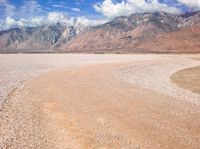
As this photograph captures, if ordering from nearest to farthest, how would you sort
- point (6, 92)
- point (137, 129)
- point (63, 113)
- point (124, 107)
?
point (137, 129), point (63, 113), point (124, 107), point (6, 92)

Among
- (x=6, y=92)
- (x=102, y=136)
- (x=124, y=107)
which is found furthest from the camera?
(x=6, y=92)

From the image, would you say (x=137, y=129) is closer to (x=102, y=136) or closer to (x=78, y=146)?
(x=102, y=136)

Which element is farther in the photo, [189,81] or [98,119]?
[189,81]

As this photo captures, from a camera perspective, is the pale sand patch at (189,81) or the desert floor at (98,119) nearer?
the desert floor at (98,119)

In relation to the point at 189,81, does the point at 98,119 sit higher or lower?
higher

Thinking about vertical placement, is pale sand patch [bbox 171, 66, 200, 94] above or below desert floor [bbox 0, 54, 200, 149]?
below

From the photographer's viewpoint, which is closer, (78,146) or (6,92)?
(78,146)

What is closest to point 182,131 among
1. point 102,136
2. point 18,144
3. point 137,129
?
point 137,129

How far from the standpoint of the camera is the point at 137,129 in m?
13.8

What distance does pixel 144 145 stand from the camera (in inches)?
467

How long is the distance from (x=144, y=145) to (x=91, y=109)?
6300 mm

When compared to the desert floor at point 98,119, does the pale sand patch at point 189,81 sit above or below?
below

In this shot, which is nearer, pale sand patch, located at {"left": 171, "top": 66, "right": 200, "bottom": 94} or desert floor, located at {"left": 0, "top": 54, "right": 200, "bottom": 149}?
desert floor, located at {"left": 0, "top": 54, "right": 200, "bottom": 149}

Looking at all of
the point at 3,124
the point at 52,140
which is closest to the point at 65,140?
the point at 52,140
